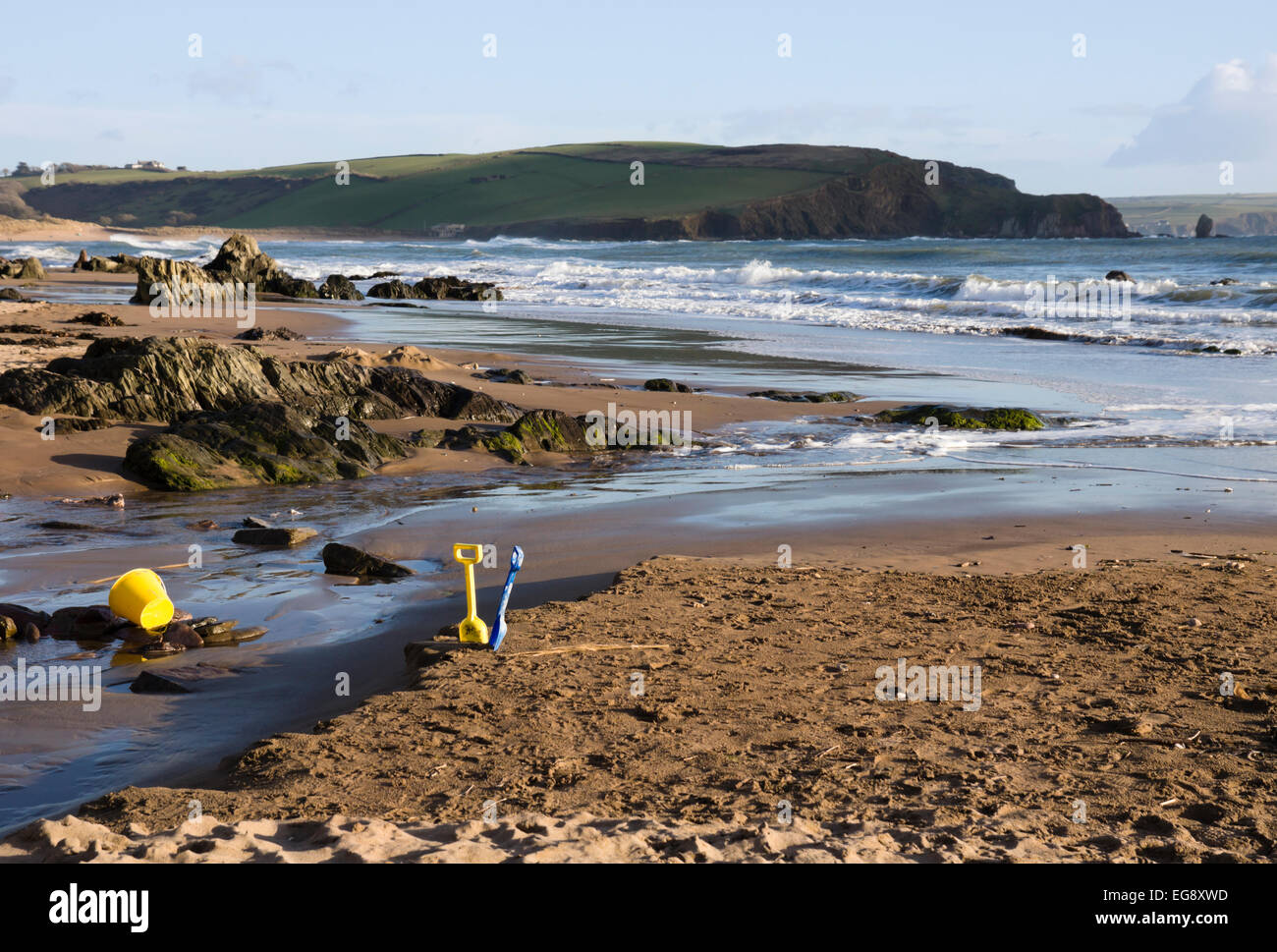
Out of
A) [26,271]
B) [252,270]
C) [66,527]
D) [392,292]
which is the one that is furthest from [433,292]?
[66,527]

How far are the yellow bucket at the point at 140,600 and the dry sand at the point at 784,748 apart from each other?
170 cm

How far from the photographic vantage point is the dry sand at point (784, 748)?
10.9 ft

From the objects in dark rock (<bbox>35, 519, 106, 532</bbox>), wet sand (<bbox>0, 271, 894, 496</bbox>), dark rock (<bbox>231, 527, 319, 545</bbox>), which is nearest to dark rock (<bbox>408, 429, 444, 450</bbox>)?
wet sand (<bbox>0, 271, 894, 496</bbox>)

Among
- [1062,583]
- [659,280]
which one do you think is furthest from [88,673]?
[659,280]

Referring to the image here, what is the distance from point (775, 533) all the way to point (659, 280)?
41.6m

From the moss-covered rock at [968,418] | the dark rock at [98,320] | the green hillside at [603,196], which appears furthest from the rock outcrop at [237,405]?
the green hillside at [603,196]

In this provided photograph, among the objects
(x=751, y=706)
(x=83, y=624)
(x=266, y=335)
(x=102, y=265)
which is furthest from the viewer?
(x=102, y=265)

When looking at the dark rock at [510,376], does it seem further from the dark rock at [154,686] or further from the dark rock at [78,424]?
the dark rock at [154,686]

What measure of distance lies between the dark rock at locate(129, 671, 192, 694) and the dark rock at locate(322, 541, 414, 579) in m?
1.92

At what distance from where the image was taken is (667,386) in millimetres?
15203

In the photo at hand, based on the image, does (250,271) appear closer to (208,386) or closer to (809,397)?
(208,386)

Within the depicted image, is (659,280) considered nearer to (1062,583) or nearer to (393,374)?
(393,374)

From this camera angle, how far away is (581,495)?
31.3 feet

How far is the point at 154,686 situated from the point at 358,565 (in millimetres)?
1997
